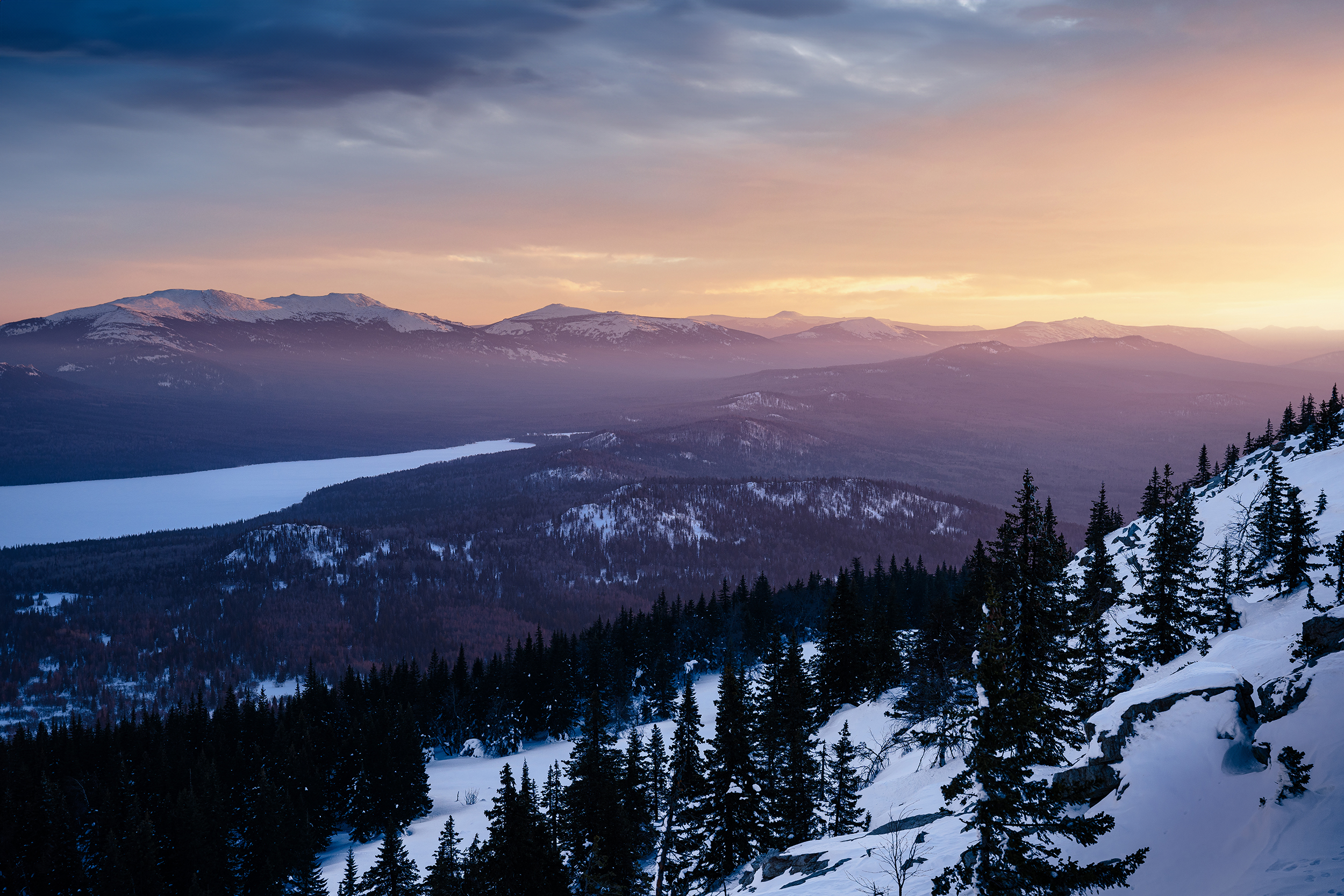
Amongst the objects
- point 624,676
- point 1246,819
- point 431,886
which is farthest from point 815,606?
point 1246,819

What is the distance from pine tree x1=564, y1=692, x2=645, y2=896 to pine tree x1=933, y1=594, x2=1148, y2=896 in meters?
15.6

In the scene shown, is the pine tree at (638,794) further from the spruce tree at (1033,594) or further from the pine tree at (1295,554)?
the pine tree at (1295,554)

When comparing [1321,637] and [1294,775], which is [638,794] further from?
[1321,637]

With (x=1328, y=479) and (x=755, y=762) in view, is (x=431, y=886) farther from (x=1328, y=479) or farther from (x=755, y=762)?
(x=1328, y=479)

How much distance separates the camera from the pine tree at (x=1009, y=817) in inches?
557

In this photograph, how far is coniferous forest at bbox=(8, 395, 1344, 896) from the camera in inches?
792

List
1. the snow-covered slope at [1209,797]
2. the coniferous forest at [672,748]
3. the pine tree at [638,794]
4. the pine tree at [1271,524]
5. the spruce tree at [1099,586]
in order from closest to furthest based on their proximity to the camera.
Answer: the snow-covered slope at [1209,797], the coniferous forest at [672,748], the pine tree at [1271,524], the pine tree at [638,794], the spruce tree at [1099,586]

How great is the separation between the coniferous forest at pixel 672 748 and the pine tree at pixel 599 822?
17 cm

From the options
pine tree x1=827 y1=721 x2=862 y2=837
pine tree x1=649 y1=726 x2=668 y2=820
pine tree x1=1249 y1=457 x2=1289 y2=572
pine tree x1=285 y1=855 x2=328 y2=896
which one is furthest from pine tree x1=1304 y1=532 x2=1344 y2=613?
pine tree x1=285 y1=855 x2=328 y2=896

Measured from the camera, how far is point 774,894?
2267 centimetres

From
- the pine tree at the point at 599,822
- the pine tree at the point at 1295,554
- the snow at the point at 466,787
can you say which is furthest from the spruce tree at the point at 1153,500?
the pine tree at the point at 599,822

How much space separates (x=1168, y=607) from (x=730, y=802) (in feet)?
76.7

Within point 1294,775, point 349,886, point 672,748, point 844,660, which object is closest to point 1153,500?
point 844,660

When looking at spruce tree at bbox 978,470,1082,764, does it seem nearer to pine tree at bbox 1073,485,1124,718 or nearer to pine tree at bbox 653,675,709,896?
pine tree at bbox 1073,485,1124,718
